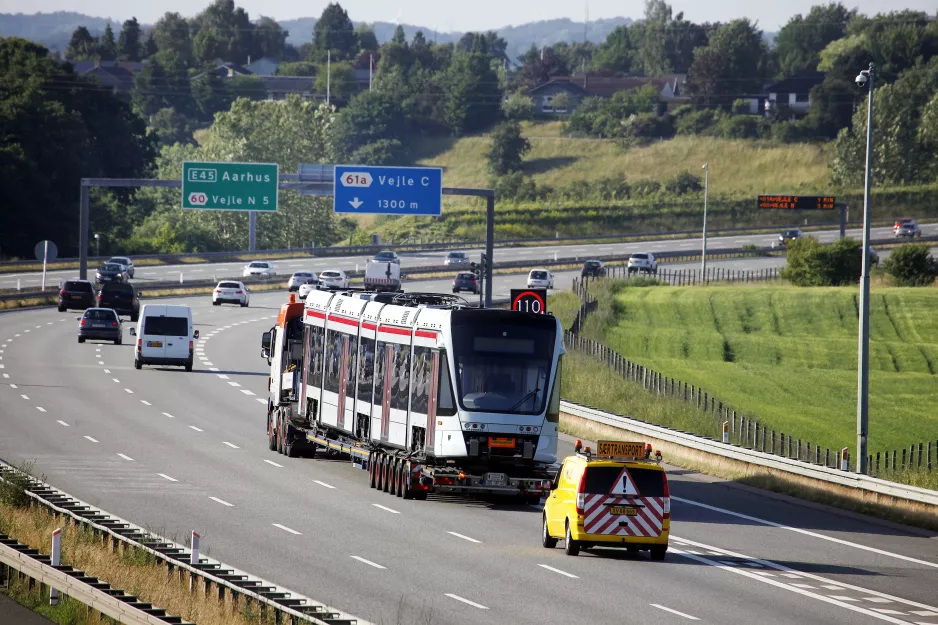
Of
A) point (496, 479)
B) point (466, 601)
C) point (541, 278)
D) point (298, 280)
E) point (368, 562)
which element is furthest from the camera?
point (541, 278)

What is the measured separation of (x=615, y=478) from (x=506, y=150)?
15503 centimetres

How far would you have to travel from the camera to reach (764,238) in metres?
127

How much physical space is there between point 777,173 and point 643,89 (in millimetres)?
37548

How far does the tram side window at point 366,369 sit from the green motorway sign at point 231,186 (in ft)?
177

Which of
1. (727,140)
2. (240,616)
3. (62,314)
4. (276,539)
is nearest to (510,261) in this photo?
(62,314)

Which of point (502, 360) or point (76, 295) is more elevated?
point (502, 360)

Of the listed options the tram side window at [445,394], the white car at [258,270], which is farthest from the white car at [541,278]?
the tram side window at [445,394]

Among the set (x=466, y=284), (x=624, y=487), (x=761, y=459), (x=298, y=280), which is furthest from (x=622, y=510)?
(x=298, y=280)

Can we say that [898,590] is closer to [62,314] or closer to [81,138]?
[62,314]

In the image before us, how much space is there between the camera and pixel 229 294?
279 feet

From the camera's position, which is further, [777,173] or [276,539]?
[777,173]

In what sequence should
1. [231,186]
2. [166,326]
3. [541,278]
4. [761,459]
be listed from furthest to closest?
[541,278] < [231,186] < [166,326] < [761,459]

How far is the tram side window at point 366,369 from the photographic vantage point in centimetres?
3009

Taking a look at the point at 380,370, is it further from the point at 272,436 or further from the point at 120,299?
the point at 120,299
